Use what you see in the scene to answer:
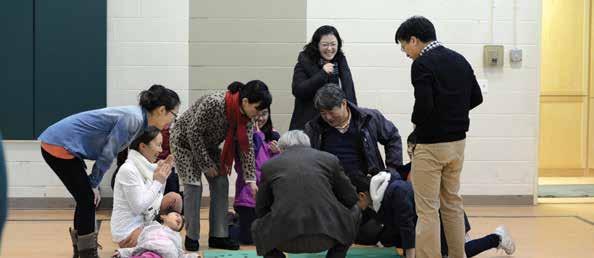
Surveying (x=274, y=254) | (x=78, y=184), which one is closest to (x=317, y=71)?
(x=274, y=254)

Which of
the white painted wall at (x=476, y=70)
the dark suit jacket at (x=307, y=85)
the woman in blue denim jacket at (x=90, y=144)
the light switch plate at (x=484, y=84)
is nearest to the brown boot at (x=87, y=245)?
the woman in blue denim jacket at (x=90, y=144)

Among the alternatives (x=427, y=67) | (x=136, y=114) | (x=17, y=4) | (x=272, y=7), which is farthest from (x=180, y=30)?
(x=427, y=67)

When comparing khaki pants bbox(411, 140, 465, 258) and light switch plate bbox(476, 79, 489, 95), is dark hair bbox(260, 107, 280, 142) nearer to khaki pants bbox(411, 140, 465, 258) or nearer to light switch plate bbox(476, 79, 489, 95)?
khaki pants bbox(411, 140, 465, 258)

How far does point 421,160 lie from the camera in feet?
15.2

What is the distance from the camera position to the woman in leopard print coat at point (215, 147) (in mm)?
5406

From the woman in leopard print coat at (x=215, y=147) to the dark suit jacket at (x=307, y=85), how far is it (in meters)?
0.77

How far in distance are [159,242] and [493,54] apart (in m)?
3.58

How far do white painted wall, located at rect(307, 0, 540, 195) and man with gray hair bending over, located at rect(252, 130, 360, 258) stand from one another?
2.73m

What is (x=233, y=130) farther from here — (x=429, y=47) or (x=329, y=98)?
(x=429, y=47)

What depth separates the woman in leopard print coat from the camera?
5.41 metres

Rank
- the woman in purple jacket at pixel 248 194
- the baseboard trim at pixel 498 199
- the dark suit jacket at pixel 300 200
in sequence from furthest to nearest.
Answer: the baseboard trim at pixel 498 199 < the woman in purple jacket at pixel 248 194 < the dark suit jacket at pixel 300 200

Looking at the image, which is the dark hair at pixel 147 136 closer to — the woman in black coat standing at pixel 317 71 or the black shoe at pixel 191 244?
the black shoe at pixel 191 244

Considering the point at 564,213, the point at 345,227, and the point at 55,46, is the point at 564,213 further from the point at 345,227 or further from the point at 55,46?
the point at 55,46

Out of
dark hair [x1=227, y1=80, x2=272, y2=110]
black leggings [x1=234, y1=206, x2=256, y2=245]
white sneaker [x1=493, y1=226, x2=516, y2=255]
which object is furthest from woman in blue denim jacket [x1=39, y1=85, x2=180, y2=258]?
white sneaker [x1=493, y1=226, x2=516, y2=255]
